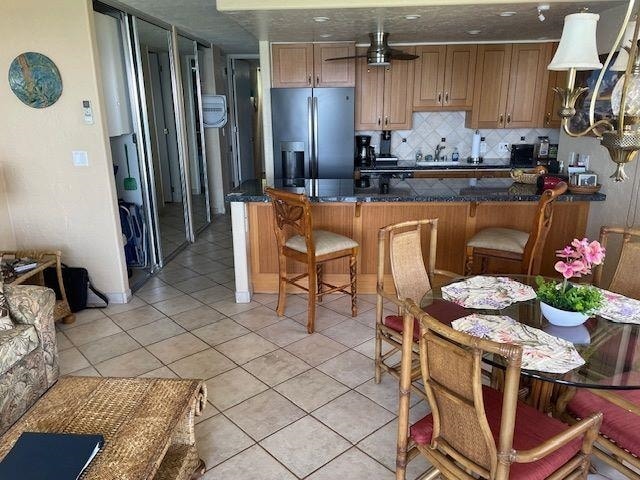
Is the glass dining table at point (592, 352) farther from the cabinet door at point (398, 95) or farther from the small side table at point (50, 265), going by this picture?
the cabinet door at point (398, 95)

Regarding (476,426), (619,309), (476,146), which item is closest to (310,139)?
(476,146)

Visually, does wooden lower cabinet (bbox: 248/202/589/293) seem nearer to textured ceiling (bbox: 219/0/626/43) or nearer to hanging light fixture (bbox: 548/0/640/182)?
textured ceiling (bbox: 219/0/626/43)

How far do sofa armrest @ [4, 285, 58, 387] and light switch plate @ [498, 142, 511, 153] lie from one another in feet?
15.8

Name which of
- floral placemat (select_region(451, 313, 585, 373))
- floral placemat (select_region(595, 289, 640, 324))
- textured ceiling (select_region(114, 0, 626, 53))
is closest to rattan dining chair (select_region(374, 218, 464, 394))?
floral placemat (select_region(451, 313, 585, 373))

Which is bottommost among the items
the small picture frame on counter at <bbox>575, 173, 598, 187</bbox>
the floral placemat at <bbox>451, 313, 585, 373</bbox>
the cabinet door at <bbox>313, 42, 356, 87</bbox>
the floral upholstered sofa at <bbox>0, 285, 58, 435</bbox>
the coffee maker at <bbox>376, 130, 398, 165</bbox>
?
the floral upholstered sofa at <bbox>0, 285, 58, 435</bbox>

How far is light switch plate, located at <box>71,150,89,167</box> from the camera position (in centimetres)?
347

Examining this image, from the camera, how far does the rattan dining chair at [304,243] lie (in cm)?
312

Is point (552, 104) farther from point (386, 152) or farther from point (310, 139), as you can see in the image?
point (310, 139)

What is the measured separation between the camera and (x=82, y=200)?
3580 millimetres

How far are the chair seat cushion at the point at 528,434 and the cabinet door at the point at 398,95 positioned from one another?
394 centimetres

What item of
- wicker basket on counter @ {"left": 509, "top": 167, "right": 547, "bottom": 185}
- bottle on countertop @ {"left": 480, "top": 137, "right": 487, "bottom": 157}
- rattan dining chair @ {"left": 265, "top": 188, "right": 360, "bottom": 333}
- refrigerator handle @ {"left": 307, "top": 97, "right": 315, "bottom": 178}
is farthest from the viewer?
bottle on countertop @ {"left": 480, "top": 137, "right": 487, "bottom": 157}

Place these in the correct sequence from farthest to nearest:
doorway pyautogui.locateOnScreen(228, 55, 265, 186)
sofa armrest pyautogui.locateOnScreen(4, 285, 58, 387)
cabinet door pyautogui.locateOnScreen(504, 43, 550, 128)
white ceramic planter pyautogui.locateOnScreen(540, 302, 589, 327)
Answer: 1. doorway pyautogui.locateOnScreen(228, 55, 265, 186)
2. cabinet door pyautogui.locateOnScreen(504, 43, 550, 128)
3. sofa armrest pyautogui.locateOnScreen(4, 285, 58, 387)
4. white ceramic planter pyautogui.locateOnScreen(540, 302, 589, 327)

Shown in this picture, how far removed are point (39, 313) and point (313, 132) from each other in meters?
3.37

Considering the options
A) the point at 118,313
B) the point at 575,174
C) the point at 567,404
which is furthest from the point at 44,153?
the point at 575,174
